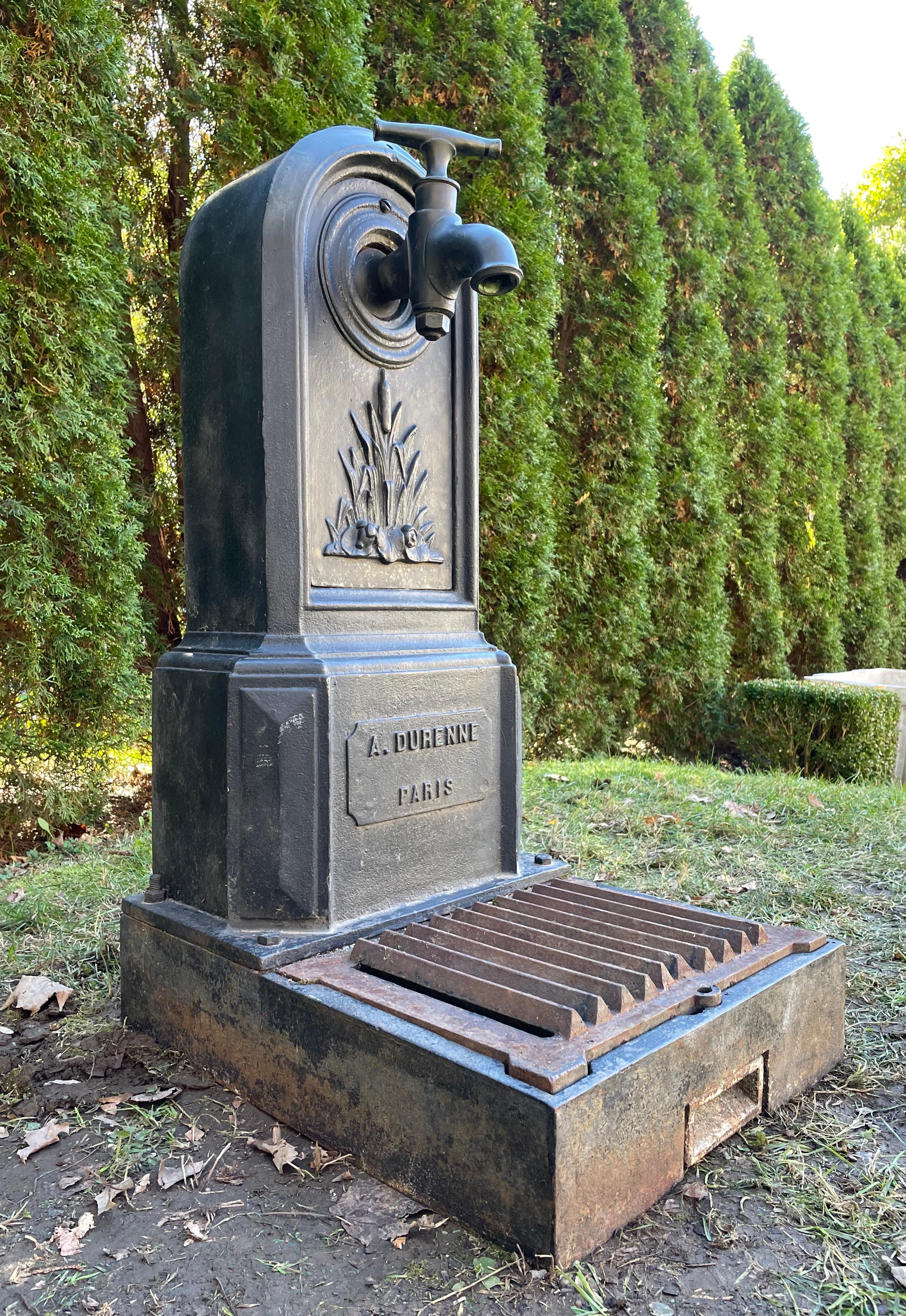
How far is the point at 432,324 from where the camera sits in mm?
2125

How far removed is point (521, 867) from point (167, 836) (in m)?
0.98

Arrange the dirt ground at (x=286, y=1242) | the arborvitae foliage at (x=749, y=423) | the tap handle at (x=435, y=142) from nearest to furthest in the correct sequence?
the dirt ground at (x=286, y=1242), the tap handle at (x=435, y=142), the arborvitae foliage at (x=749, y=423)

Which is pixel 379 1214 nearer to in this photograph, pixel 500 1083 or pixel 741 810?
pixel 500 1083

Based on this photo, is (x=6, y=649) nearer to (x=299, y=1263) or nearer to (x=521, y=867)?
(x=521, y=867)

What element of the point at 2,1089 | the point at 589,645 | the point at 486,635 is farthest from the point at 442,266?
the point at 589,645

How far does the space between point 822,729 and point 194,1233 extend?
584 centimetres

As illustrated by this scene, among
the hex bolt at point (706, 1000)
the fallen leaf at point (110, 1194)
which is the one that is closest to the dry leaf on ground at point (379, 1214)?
the fallen leaf at point (110, 1194)

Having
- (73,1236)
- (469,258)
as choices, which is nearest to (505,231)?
(469,258)

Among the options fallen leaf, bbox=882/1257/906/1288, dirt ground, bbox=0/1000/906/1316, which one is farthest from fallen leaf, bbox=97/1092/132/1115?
fallen leaf, bbox=882/1257/906/1288

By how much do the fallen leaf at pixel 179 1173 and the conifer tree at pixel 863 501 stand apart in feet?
29.6

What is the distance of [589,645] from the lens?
20.3 feet

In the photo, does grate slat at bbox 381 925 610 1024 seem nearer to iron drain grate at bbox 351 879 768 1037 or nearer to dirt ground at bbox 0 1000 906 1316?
iron drain grate at bbox 351 879 768 1037

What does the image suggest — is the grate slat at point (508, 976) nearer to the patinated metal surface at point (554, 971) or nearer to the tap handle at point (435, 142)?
the patinated metal surface at point (554, 971)

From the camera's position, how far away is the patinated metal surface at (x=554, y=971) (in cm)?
153
